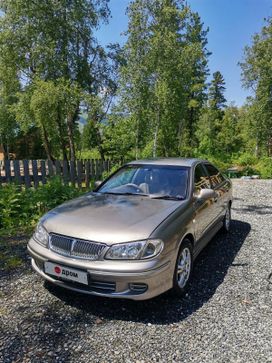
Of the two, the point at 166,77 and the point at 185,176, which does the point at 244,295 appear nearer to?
the point at 185,176

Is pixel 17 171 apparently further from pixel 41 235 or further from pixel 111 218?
pixel 111 218

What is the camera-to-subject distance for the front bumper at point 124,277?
→ 270 cm

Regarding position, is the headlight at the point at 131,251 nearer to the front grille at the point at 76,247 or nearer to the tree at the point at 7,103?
the front grille at the point at 76,247

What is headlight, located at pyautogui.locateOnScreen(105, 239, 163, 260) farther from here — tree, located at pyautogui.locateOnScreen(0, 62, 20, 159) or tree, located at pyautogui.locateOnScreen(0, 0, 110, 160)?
tree, located at pyautogui.locateOnScreen(0, 62, 20, 159)

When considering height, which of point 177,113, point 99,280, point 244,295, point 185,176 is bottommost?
point 244,295

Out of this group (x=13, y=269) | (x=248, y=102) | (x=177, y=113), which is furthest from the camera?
(x=248, y=102)

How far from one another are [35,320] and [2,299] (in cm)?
61

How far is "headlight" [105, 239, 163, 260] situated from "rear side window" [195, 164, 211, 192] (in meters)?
1.52

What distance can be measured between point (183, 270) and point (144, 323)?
2.55ft

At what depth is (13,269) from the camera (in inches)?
157

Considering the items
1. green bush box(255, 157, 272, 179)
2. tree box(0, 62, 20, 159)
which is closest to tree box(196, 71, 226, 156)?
green bush box(255, 157, 272, 179)

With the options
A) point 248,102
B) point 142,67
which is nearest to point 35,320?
point 142,67

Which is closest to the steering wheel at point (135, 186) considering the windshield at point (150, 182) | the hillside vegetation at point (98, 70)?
the windshield at point (150, 182)

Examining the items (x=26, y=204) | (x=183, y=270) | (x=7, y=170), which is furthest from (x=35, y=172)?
(x=183, y=270)
